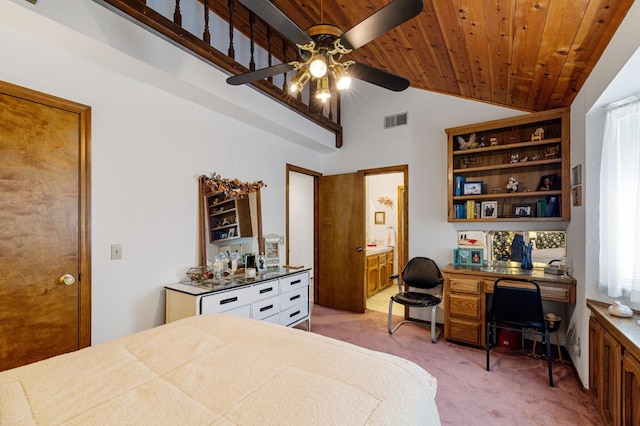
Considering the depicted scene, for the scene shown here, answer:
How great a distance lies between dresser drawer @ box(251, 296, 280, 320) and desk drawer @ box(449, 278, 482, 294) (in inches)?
75.8

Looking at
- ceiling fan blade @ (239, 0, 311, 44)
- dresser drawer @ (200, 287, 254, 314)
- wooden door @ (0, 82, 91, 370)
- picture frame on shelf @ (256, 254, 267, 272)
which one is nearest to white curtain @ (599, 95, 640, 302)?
ceiling fan blade @ (239, 0, 311, 44)

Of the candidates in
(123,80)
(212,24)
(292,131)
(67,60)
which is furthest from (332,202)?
(67,60)

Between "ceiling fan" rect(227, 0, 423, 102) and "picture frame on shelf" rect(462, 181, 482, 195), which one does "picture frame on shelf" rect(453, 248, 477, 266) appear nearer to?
"picture frame on shelf" rect(462, 181, 482, 195)

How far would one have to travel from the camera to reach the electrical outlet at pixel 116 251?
2.33 m

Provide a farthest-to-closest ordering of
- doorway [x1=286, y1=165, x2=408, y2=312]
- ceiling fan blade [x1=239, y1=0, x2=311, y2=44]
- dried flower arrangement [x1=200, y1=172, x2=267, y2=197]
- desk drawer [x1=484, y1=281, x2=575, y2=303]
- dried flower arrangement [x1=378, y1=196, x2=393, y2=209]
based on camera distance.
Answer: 1. dried flower arrangement [x1=378, y1=196, x2=393, y2=209]
2. doorway [x1=286, y1=165, x2=408, y2=312]
3. dried flower arrangement [x1=200, y1=172, x2=267, y2=197]
4. desk drawer [x1=484, y1=281, x2=575, y2=303]
5. ceiling fan blade [x1=239, y1=0, x2=311, y2=44]

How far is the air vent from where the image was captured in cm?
421

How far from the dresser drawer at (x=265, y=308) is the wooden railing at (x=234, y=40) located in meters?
2.22

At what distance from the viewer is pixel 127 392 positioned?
1045 millimetres

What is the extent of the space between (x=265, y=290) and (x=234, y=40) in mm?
2920

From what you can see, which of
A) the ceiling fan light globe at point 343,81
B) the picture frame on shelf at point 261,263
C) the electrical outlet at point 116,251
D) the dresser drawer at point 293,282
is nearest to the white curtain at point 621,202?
the ceiling fan light globe at point 343,81

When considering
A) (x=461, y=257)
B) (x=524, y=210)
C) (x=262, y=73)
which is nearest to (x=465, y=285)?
(x=461, y=257)

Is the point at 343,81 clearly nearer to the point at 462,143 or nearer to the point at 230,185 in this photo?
the point at 230,185

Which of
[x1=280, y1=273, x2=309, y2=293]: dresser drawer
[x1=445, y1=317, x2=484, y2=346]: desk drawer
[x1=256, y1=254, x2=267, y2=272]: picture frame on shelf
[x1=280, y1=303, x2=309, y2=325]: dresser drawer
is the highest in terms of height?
[x1=256, y1=254, x2=267, y2=272]: picture frame on shelf

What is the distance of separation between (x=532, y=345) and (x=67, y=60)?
4.90 m
